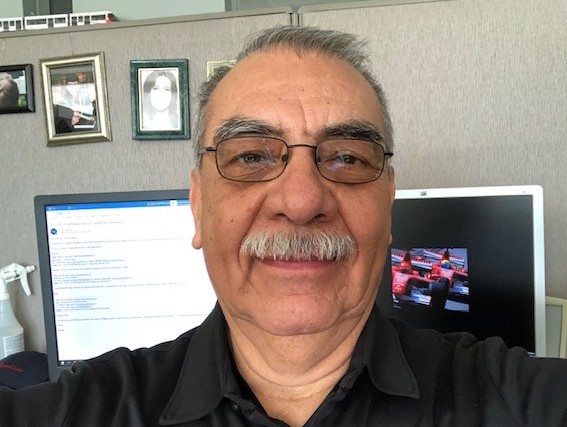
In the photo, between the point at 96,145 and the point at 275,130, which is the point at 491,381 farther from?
the point at 96,145

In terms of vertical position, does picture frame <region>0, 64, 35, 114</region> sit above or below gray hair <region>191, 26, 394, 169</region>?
above

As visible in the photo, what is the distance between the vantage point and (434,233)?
40.7 inches

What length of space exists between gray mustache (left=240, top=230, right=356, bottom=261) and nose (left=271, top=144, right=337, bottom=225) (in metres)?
0.02

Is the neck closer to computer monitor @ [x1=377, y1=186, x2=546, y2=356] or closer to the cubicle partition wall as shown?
computer monitor @ [x1=377, y1=186, x2=546, y2=356]

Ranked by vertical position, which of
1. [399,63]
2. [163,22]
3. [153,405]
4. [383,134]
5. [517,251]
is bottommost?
[153,405]

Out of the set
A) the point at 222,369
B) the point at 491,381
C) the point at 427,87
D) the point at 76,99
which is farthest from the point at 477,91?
the point at 76,99

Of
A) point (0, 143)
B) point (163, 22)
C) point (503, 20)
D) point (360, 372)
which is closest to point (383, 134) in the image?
point (360, 372)

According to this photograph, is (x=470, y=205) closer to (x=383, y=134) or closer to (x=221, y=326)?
(x=383, y=134)

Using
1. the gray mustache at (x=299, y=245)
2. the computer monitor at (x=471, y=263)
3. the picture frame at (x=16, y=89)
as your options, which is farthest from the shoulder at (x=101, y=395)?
the picture frame at (x=16, y=89)

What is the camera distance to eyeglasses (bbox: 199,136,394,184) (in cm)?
65

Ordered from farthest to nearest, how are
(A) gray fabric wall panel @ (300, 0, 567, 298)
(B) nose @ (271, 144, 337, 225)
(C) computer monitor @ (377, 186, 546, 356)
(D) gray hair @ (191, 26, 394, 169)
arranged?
(A) gray fabric wall panel @ (300, 0, 567, 298) → (C) computer monitor @ (377, 186, 546, 356) → (D) gray hair @ (191, 26, 394, 169) → (B) nose @ (271, 144, 337, 225)

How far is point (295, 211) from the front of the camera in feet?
1.99

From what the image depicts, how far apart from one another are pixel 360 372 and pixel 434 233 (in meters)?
0.47

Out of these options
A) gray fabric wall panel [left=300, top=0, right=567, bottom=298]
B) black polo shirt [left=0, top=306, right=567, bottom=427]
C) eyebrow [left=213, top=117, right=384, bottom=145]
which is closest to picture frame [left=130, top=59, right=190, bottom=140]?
gray fabric wall panel [left=300, top=0, right=567, bottom=298]
